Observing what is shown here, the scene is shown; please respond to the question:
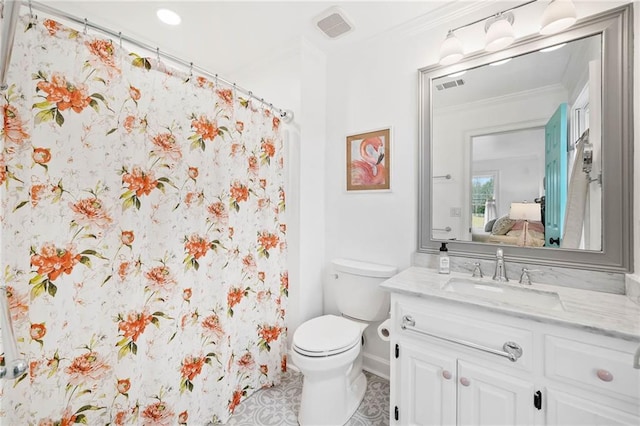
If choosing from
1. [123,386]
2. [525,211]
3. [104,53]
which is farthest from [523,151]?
[123,386]

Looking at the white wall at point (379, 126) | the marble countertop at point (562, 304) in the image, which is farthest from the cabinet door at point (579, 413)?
the white wall at point (379, 126)

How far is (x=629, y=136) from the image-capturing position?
45.8 inches

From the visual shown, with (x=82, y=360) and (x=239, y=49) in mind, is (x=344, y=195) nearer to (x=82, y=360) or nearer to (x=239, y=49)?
(x=239, y=49)

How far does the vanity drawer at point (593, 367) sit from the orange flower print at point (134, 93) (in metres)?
1.90

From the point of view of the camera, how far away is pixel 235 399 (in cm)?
159

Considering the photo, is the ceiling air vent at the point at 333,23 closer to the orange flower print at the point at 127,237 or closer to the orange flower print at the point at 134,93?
the orange flower print at the point at 134,93

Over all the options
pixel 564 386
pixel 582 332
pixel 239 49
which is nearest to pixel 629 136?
pixel 582 332

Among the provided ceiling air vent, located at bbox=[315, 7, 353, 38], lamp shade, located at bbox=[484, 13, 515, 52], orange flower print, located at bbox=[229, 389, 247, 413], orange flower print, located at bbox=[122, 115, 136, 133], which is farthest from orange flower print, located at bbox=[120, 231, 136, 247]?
lamp shade, located at bbox=[484, 13, 515, 52]

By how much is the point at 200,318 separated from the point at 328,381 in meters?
0.77

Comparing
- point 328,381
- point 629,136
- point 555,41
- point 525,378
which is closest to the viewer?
point 525,378

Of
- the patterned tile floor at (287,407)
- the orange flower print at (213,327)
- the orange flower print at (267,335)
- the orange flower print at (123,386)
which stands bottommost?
the patterned tile floor at (287,407)

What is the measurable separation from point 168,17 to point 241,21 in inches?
18.3

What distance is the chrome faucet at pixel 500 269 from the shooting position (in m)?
1.38

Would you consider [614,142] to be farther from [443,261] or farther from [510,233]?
[443,261]
